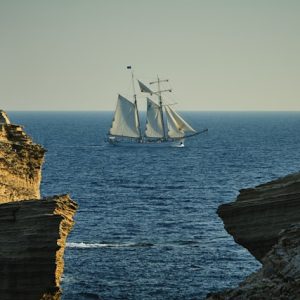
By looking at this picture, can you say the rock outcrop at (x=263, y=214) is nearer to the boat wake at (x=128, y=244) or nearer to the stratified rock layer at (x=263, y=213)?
the stratified rock layer at (x=263, y=213)

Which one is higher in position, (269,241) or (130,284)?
(269,241)

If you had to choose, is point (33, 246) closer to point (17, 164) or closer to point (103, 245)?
point (17, 164)

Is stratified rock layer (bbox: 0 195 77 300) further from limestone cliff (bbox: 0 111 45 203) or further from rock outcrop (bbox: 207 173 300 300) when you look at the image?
rock outcrop (bbox: 207 173 300 300)

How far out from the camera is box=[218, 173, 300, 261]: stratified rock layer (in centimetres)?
3073

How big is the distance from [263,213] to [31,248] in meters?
11.6

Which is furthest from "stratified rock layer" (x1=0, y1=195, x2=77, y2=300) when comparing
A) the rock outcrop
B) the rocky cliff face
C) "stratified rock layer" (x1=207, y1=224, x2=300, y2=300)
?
"stratified rock layer" (x1=207, y1=224, x2=300, y2=300)

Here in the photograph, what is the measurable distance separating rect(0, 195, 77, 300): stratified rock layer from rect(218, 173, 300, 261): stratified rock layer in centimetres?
858

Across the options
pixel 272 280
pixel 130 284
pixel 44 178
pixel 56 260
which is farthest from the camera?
pixel 44 178

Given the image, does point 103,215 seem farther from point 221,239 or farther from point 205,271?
point 205,271

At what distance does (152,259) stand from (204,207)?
108 feet

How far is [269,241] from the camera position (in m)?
31.2

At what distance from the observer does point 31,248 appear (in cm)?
3650

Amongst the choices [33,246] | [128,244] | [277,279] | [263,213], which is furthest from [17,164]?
[277,279]

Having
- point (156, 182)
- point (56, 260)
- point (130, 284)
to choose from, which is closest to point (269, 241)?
point (56, 260)
